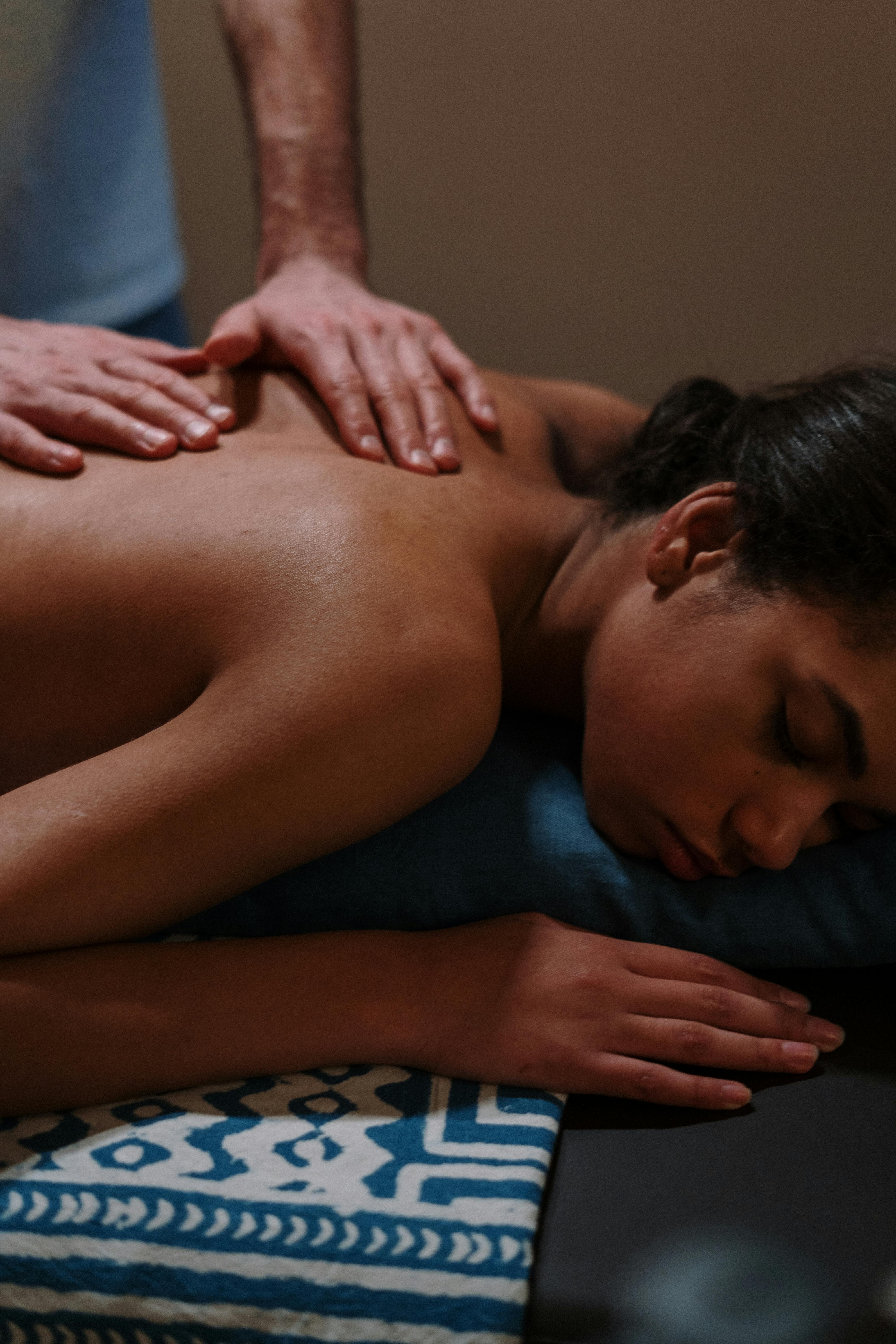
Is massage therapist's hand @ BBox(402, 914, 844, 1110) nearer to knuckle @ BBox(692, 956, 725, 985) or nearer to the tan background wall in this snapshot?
knuckle @ BBox(692, 956, 725, 985)

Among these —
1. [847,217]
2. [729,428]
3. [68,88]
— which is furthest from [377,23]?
[729,428]

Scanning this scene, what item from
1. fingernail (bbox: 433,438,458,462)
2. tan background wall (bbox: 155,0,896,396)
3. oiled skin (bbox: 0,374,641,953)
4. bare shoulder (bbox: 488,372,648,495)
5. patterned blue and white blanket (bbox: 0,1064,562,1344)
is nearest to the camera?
patterned blue and white blanket (bbox: 0,1064,562,1344)

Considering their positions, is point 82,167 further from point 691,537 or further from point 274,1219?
point 274,1219

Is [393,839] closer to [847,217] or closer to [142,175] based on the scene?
[142,175]

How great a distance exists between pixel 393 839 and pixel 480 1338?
0.43 meters

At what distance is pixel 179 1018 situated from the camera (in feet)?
2.72

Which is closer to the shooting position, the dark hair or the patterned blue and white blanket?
the patterned blue and white blanket

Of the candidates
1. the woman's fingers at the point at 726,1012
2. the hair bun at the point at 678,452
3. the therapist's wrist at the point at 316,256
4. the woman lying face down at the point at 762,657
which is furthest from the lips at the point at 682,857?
the therapist's wrist at the point at 316,256

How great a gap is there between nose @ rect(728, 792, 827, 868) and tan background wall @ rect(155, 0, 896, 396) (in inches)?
53.5

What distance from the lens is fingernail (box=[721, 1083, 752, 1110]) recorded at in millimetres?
813

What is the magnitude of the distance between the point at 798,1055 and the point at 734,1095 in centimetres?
7

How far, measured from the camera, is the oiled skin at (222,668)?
2.63 feet

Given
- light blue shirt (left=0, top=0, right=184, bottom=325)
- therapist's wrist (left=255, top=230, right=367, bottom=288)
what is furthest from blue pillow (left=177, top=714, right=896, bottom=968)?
light blue shirt (left=0, top=0, right=184, bottom=325)

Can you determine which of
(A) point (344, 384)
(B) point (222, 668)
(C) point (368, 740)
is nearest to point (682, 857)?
(C) point (368, 740)
